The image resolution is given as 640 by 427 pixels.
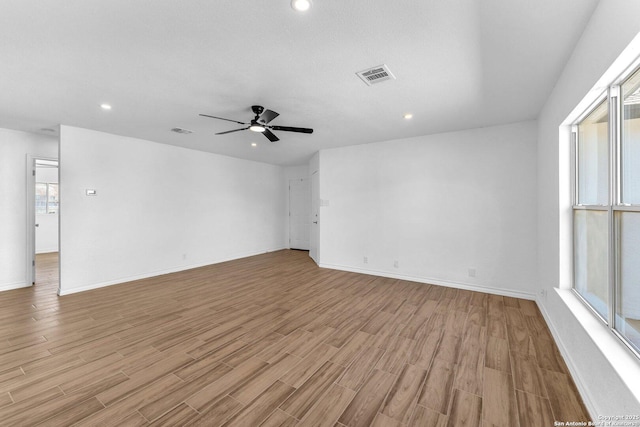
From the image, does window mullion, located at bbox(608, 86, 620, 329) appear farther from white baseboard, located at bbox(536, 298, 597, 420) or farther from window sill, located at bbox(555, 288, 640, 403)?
white baseboard, located at bbox(536, 298, 597, 420)

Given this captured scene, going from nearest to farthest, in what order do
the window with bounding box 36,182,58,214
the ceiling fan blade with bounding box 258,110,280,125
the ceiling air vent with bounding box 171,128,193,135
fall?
the ceiling fan blade with bounding box 258,110,280,125, the ceiling air vent with bounding box 171,128,193,135, the window with bounding box 36,182,58,214

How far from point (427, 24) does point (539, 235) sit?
334 centimetres

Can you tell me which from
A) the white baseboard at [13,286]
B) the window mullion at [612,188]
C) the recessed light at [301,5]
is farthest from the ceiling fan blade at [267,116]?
the white baseboard at [13,286]

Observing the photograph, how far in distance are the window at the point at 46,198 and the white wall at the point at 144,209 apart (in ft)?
18.3

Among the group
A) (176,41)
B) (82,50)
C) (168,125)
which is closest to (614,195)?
(176,41)

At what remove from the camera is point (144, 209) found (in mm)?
5137

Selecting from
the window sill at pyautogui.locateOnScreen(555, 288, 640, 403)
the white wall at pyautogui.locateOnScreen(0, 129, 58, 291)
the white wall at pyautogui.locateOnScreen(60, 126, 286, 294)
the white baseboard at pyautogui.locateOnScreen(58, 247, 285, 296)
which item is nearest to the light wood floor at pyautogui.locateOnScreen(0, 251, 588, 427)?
the white baseboard at pyautogui.locateOnScreen(58, 247, 285, 296)

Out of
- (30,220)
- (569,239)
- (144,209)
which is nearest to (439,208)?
(569,239)

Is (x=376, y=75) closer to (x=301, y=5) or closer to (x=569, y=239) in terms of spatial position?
(x=301, y=5)

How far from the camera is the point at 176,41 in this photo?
6.70ft

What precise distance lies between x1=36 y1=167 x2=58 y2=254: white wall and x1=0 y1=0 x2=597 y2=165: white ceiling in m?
5.74

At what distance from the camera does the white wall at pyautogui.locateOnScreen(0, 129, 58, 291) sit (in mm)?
4352

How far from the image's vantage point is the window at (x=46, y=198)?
25.7 feet

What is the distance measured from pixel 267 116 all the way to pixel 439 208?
329 cm
